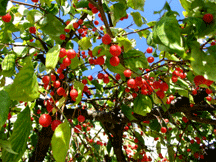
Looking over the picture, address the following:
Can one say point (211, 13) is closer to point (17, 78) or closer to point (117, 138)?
point (17, 78)

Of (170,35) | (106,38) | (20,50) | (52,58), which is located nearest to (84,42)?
(106,38)

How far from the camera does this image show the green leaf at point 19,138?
0.81m

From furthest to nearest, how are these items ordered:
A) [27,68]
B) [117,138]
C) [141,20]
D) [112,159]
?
[112,159] < [117,138] < [141,20] < [27,68]

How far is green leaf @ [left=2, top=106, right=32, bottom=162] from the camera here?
806mm

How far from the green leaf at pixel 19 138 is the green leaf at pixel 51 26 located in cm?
81

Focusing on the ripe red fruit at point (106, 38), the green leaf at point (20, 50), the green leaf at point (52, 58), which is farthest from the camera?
the green leaf at point (20, 50)

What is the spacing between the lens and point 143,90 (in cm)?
158

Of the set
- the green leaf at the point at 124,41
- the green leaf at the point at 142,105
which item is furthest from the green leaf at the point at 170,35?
the green leaf at the point at 142,105

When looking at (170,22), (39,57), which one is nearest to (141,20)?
(170,22)

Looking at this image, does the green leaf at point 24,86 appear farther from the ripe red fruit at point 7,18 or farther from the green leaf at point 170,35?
the ripe red fruit at point 7,18

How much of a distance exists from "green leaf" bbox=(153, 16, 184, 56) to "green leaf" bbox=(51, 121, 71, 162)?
0.62 metres

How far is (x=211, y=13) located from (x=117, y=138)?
2245 mm

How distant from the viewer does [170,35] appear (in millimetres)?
706

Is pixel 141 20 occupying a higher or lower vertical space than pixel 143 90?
higher
